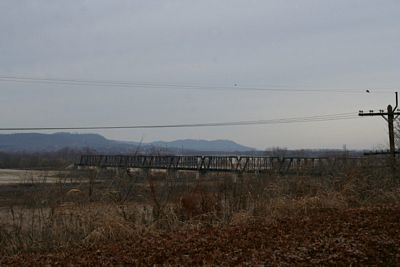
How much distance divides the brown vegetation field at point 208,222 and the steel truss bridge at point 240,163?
1.60m

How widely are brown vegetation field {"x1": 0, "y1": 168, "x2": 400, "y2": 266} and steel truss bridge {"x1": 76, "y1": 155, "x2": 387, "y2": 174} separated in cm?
160

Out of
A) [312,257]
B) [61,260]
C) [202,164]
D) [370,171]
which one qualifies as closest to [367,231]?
[312,257]

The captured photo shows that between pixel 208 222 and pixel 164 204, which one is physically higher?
pixel 164 204

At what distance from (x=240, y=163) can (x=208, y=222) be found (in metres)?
36.2

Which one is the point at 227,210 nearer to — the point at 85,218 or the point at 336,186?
the point at 85,218

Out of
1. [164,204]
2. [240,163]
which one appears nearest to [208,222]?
[164,204]

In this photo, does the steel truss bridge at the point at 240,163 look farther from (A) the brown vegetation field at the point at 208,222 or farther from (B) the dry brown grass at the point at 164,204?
(B) the dry brown grass at the point at 164,204

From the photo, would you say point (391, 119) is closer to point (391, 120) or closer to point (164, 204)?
point (391, 120)

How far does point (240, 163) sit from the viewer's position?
49.0 m

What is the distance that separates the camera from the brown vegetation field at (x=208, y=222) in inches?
306

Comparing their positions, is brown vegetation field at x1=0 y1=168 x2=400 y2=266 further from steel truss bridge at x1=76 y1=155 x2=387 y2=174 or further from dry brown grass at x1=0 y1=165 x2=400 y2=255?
steel truss bridge at x1=76 y1=155 x2=387 y2=174

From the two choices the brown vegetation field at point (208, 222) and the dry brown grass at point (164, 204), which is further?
the dry brown grass at point (164, 204)

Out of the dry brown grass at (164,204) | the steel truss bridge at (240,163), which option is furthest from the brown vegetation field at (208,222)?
the steel truss bridge at (240,163)

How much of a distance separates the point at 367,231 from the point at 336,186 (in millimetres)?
9393
